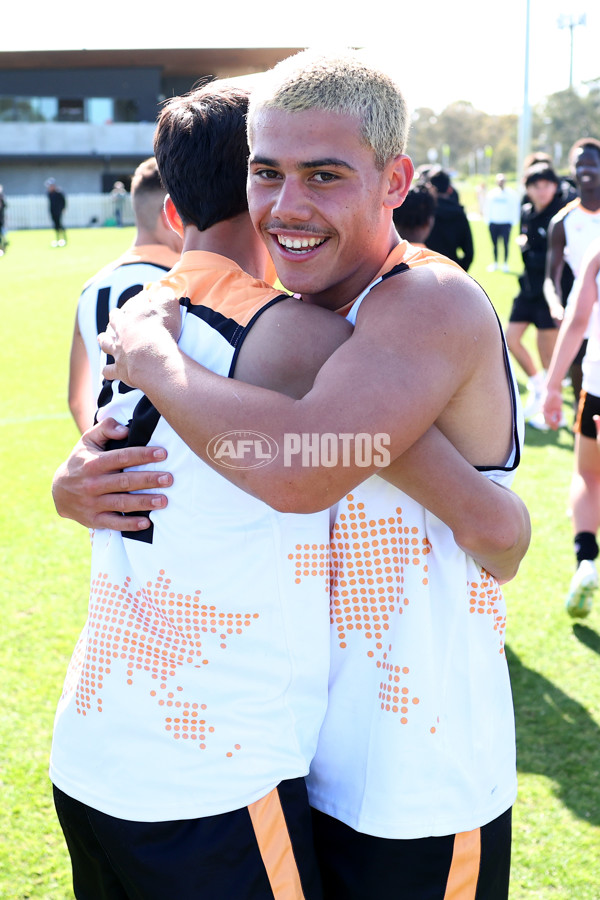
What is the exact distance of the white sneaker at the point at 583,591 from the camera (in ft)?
15.6

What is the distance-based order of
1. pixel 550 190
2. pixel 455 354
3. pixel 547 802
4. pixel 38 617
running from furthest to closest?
pixel 550 190 → pixel 38 617 → pixel 547 802 → pixel 455 354

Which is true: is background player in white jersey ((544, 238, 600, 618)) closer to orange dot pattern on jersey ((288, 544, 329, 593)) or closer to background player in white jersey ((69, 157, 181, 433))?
background player in white jersey ((69, 157, 181, 433))

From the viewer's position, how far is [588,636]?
4828 millimetres

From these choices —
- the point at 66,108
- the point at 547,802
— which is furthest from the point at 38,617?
the point at 66,108

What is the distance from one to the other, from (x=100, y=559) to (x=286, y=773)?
551mm

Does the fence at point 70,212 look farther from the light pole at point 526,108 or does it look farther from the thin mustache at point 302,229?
the thin mustache at point 302,229

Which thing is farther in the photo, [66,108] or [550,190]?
[66,108]

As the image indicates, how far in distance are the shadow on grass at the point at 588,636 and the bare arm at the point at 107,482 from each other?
11.6 feet

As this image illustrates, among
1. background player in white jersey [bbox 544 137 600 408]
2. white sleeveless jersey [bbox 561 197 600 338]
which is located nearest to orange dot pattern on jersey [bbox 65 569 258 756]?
background player in white jersey [bbox 544 137 600 408]

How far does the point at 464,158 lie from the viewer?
96.5 m

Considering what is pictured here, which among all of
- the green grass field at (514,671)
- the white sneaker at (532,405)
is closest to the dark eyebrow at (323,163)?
the green grass field at (514,671)

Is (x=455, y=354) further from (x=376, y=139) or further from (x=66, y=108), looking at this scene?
(x=66, y=108)

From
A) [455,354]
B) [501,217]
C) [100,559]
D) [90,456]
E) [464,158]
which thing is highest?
[455,354]

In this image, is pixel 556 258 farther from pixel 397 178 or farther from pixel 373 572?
pixel 373 572
